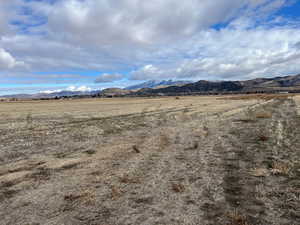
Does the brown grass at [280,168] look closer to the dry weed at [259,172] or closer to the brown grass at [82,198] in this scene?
the dry weed at [259,172]

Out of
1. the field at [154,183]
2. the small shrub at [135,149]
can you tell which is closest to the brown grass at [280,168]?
the field at [154,183]

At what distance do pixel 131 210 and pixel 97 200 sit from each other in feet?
4.02

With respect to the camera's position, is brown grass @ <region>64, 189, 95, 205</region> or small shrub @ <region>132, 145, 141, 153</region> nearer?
brown grass @ <region>64, 189, 95, 205</region>

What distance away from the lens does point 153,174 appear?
9.38 meters

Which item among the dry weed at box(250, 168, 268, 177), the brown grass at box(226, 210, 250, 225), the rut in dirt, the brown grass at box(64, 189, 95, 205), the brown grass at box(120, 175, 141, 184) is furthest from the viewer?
the dry weed at box(250, 168, 268, 177)

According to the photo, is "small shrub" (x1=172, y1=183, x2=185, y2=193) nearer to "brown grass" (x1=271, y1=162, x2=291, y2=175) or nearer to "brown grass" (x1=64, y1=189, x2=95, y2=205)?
"brown grass" (x1=64, y1=189, x2=95, y2=205)

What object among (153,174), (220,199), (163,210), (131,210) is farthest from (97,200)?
(220,199)

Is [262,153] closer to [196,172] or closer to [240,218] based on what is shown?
[196,172]

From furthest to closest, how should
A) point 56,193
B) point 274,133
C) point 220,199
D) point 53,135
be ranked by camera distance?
point 53,135
point 274,133
point 56,193
point 220,199

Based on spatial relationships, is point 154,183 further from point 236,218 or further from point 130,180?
point 236,218

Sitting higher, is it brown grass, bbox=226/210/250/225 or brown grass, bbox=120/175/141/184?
brown grass, bbox=120/175/141/184

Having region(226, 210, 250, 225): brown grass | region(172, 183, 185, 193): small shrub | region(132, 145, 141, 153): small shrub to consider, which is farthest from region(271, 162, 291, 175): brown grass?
region(132, 145, 141, 153): small shrub

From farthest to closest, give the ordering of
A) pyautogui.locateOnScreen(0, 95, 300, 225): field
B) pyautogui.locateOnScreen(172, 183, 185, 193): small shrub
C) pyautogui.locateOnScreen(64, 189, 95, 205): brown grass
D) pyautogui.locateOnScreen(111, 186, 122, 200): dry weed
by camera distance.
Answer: pyautogui.locateOnScreen(172, 183, 185, 193): small shrub < pyautogui.locateOnScreen(111, 186, 122, 200): dry weed < pyautogui.locateOnScreen(64, 189, 95, 205): brown grass < pyautogui.locateOnScreen(0, 95, 300, 225): field

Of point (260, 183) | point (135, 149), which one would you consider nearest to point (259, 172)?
point (260, 183)
